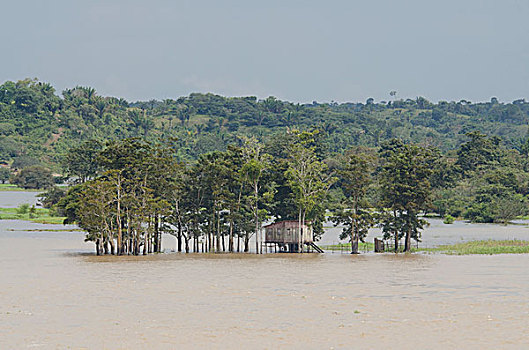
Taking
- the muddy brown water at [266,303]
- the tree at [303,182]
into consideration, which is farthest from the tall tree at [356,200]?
the muddy brown water at [266,303]

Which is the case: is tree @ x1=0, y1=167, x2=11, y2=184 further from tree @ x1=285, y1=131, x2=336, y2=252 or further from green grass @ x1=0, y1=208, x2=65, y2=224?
tree @ x1=285, y1=131, x2=336, y2=252

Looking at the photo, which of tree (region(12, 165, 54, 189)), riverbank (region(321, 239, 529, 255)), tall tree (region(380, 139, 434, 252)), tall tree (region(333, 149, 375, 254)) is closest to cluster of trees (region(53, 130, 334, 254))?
tall tree (region(333, 149, 375, 254))

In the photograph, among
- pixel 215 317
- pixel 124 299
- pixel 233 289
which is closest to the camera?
pixel 215 317

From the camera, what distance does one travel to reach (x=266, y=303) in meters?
29.2

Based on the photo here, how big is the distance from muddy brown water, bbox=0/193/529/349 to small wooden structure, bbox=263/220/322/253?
6323 mm

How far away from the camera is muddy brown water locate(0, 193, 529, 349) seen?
21.5m

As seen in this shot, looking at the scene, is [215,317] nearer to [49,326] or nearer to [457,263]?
[49,326]

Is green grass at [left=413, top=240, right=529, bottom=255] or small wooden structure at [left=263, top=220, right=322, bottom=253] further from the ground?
small wooden structure at [left=263, top=220, right=322, bottom=253]

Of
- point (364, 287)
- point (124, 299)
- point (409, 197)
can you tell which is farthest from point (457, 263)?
point (124, 299)

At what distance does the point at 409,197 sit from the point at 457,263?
974cm

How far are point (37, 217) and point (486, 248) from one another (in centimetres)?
7410

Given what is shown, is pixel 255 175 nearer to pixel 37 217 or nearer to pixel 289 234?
pixel 289 234

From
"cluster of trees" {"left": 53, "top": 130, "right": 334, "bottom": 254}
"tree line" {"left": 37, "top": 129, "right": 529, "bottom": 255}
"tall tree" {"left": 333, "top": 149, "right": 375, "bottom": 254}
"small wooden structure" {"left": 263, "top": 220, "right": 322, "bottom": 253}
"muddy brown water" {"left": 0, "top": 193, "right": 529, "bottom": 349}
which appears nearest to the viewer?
"muddy brown water" {"left": 0, "top": 193, "right": 529, "bottom": 349}

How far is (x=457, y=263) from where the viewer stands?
Result: 4753 centimetres
